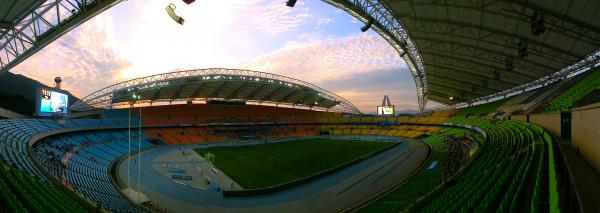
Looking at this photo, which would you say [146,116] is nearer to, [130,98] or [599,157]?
[130,98]

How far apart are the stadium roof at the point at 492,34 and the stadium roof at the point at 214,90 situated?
23647 mm

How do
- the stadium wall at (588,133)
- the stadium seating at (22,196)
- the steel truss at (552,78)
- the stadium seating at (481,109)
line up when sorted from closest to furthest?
the stadium seating at (22,196) < the stadium wall at (588,133) < the steel truss at (552,78) < the stadium seating at (481,109)

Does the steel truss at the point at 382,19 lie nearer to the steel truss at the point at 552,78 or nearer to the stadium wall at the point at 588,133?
the steel truss at the point at 552,78

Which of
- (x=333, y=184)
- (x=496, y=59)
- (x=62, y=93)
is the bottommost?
(x=333, y=184)

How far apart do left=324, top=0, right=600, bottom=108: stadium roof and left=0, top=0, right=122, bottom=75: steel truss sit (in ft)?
56.7

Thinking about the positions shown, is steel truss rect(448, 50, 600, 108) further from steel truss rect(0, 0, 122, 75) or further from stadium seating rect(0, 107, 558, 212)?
steel truss rect(0, 0, 122, 75)

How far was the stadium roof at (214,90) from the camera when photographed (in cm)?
4428

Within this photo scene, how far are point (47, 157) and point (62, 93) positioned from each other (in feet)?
40.2

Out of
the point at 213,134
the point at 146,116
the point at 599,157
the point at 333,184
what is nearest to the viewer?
the point at 599,157

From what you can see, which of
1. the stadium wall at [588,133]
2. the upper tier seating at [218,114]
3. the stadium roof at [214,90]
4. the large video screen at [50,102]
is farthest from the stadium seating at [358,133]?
the stadium roof at [214,90]

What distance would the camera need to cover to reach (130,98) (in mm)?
50906

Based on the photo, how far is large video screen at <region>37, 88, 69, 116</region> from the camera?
30.3m

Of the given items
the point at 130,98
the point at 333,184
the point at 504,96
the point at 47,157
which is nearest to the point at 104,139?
the point at 130,98

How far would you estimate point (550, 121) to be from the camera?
20.0 meters
